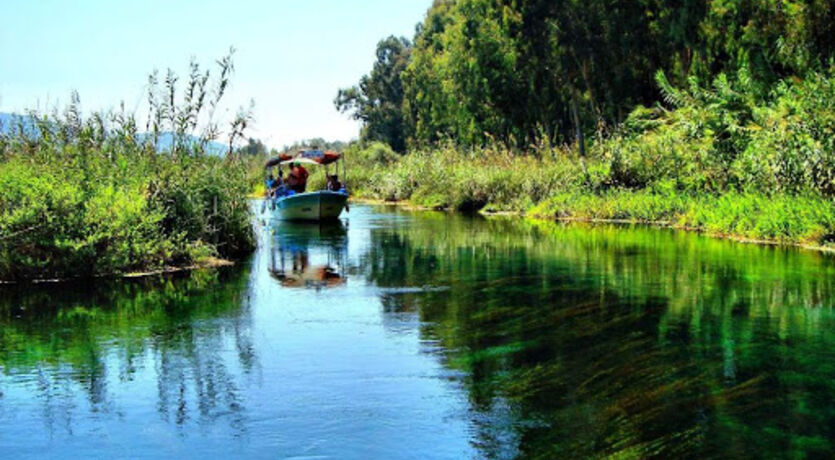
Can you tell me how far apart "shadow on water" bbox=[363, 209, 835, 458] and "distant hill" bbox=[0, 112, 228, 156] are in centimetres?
410

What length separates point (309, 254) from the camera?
22.6 m

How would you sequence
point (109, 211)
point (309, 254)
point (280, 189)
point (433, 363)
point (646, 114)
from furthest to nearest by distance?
point (646, 114) < point (280, 189) < point (309, 254) < point (109, 211) < point (433, 363)

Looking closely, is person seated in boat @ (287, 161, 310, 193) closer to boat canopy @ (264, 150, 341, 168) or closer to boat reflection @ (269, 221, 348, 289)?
boat canopy @ (264, 150, 341, 168)

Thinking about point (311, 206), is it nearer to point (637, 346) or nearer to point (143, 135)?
point (143, 135)

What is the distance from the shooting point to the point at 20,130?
1873 centimetres

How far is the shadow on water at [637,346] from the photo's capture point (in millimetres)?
7383

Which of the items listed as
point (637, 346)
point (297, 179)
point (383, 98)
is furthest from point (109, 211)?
point (383, 98)

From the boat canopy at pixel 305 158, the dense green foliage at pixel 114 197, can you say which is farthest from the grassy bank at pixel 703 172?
the dense green foliage at pixel 114 197

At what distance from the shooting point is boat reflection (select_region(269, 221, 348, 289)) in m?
17.6

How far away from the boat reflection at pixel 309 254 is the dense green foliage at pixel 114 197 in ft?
4.54

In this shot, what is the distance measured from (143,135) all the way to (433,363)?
11839mm

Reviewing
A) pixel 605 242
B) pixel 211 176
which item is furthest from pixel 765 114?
pixel 211 176

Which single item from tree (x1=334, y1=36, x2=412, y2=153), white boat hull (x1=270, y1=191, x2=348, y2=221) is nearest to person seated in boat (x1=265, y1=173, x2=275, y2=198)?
white boat hull (x1=270, y1=191, x2=348, y2=221)

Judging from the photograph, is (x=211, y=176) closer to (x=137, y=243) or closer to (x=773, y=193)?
(x=137, y=243)
